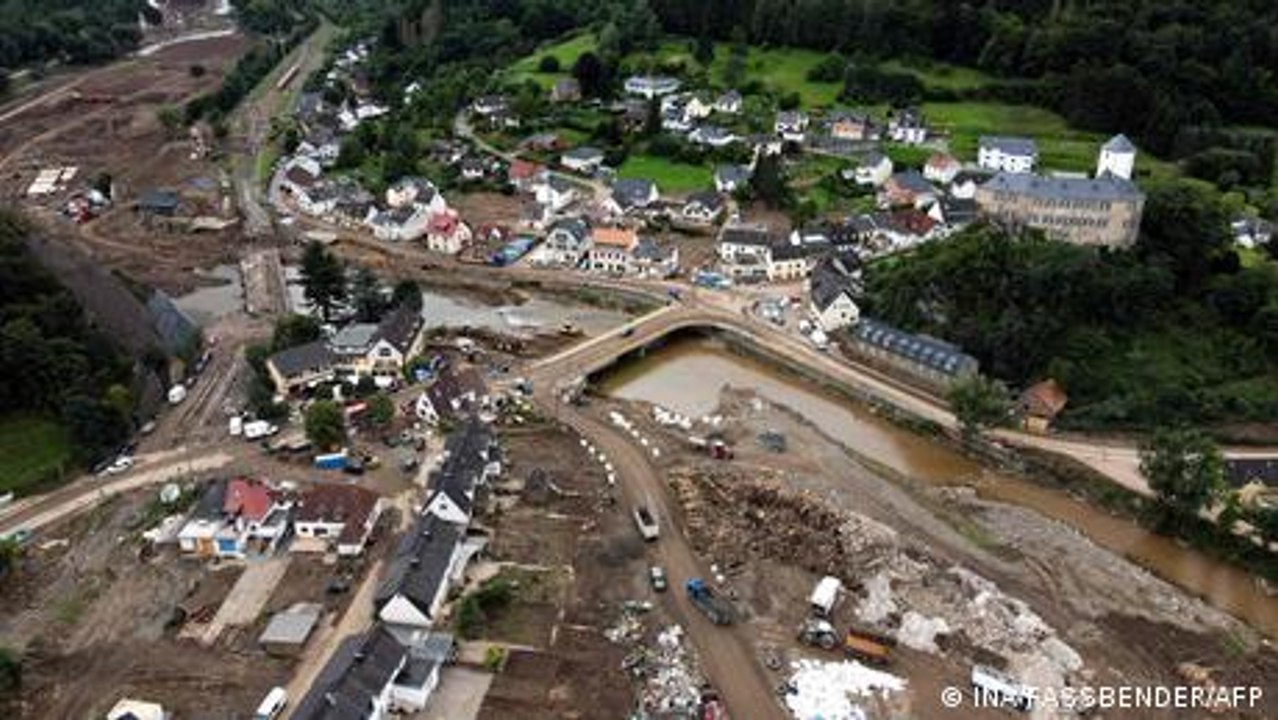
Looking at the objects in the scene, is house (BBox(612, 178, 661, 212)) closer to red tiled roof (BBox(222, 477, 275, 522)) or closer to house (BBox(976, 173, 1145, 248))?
house (BBox(976, 173, 1145, 248))

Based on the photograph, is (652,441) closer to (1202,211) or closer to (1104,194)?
(1104,194)

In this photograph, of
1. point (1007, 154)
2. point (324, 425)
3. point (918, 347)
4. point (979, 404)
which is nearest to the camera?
point (324, 425)

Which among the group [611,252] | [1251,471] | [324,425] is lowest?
[1251,471]

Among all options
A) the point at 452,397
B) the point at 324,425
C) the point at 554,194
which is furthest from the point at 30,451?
the point at 554,194

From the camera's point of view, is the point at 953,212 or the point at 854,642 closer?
the point at 854,642

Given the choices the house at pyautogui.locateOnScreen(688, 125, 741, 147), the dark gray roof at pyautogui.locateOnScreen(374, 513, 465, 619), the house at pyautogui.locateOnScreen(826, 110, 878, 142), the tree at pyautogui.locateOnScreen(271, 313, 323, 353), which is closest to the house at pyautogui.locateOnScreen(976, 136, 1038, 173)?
the house at pyautogui.locateOnScreen(826, 110, 878, 142)

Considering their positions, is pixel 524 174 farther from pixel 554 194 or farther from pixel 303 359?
pixel 303 359

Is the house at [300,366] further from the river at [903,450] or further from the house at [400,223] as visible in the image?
the house at [400,223]
